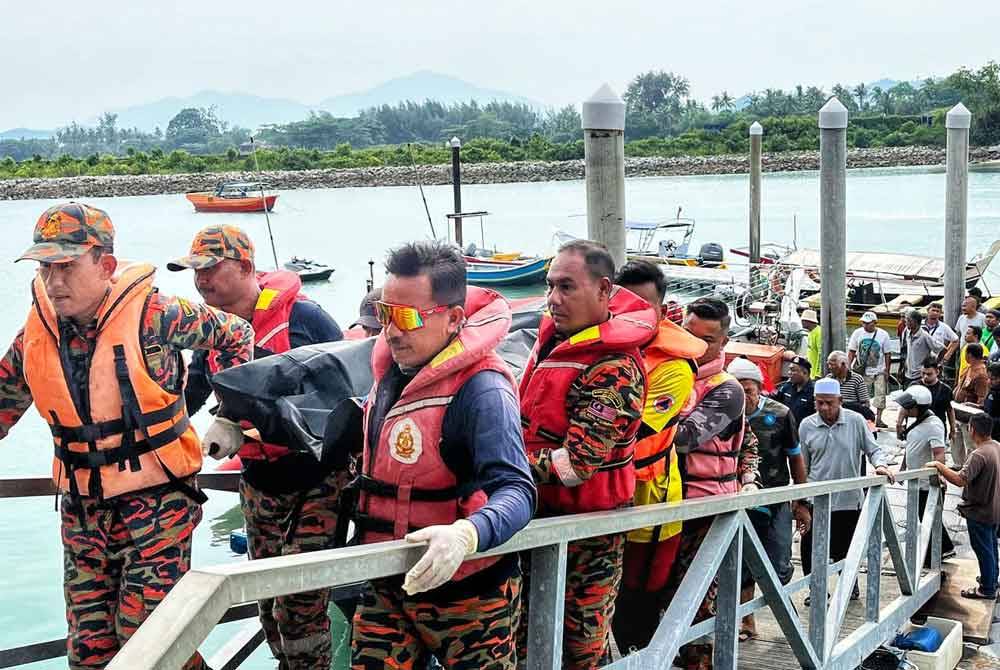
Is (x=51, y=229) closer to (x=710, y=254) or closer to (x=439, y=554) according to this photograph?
(x=439, y=554)

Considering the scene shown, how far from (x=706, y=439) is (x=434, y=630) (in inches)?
62.7

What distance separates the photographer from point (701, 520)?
145 inches

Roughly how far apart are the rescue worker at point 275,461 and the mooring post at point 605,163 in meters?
3.04

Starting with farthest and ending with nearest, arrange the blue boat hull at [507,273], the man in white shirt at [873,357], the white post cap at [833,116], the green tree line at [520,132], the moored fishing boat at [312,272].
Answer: the green tree line at [520,132], the moored fishing boat at [312,272], the blue boat hull at [507,273], the man in white shirt at [873,357], the white post cap at [833,116]

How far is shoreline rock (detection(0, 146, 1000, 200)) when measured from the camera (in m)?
75.4

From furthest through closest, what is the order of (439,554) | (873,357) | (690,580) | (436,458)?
(873,357) < (690,580) < (436,458) < (439,554)

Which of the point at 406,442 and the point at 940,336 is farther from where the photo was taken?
the point at 940,336

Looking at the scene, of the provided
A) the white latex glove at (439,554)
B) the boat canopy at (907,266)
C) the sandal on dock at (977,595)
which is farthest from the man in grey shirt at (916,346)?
the white latex glove at (439,554)

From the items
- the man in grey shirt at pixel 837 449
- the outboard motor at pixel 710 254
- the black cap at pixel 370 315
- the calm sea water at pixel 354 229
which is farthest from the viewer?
the outboard motor at pixel 710 254

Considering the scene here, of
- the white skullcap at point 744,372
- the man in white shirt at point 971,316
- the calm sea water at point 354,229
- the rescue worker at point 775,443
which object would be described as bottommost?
the calm sea water at point 354,229

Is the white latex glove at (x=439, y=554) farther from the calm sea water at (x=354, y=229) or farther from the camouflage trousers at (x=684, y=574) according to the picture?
the calm sea water at (x=354, y=229)

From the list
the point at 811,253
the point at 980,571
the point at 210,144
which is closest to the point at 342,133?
the point at 210,144

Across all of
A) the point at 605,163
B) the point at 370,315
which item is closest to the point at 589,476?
the point at 370,315

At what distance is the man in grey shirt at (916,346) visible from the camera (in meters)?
11.3
